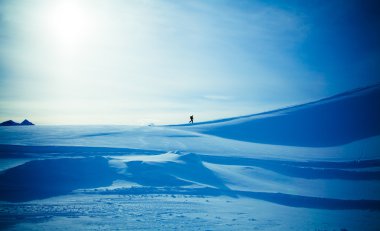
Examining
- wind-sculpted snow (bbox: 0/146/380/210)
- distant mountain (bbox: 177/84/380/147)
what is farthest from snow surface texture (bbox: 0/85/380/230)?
distant mountain (bbox: 177/84/380/147)

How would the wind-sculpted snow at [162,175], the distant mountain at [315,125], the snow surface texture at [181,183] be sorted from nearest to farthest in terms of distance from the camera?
the snow surface texture at [181,183] → the wind-sculpted snow at [162,175] → the distant mountain at [315,125]

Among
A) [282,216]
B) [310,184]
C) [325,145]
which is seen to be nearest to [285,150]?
[325,145]

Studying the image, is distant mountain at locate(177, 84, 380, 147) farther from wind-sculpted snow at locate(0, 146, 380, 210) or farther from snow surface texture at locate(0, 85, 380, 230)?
wind-sculpted snow at locate(0, 146, 380, 210)

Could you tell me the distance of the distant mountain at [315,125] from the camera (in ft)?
70.4

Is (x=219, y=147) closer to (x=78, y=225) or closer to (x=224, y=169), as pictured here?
(x=224, y=169)

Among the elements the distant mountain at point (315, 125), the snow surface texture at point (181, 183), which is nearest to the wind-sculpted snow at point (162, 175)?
the snow surface texture at point (181, 183)

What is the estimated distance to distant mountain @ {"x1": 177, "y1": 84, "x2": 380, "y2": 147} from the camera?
21453mm

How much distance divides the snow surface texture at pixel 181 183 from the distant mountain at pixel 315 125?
1.07 metres

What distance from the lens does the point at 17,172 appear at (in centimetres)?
1015

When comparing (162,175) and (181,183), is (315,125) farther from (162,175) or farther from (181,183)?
(162,175)

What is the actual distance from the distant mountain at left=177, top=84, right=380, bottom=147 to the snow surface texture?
3.52 feet

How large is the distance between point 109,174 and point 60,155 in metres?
3.75

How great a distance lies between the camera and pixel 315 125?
24.1 meters

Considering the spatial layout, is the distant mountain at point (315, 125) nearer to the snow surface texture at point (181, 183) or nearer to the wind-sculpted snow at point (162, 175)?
the snow surface texture at point (181, 183)
